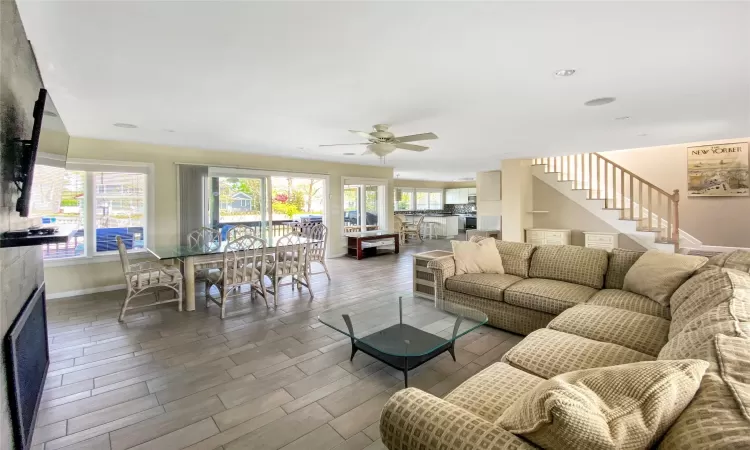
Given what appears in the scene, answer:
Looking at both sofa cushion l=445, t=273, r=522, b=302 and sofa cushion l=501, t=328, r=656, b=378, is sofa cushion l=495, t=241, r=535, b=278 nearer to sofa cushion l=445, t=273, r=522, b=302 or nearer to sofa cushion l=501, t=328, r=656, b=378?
sofa cushion l=445, t=273, r=522, b=302

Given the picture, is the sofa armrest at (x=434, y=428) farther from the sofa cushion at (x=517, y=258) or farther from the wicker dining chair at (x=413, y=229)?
the wicker dining chair at (x=413, y=229)

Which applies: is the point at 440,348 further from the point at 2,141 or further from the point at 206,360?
the point at 2,141

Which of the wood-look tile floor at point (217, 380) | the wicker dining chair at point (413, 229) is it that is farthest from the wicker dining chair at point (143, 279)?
the wicker dining chair at point (413, 229)

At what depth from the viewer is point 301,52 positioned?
2.16 metres

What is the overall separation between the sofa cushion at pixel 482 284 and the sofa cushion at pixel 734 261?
4.98 ft

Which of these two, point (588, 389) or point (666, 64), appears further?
point (666, 64)

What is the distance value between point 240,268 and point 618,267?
4138mm

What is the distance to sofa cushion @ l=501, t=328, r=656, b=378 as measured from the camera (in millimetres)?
1738

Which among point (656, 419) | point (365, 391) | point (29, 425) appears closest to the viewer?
point (656, 419)

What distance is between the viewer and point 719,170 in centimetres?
622

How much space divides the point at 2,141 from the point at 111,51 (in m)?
1.14

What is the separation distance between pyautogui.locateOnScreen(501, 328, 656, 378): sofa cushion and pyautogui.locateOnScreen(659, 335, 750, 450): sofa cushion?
71 cm

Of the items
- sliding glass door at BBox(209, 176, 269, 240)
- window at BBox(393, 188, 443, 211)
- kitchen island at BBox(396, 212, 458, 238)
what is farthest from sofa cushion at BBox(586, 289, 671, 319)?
window at BBox(393, 188, 443, 211)

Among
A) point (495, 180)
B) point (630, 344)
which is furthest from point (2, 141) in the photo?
point (495, 180)
